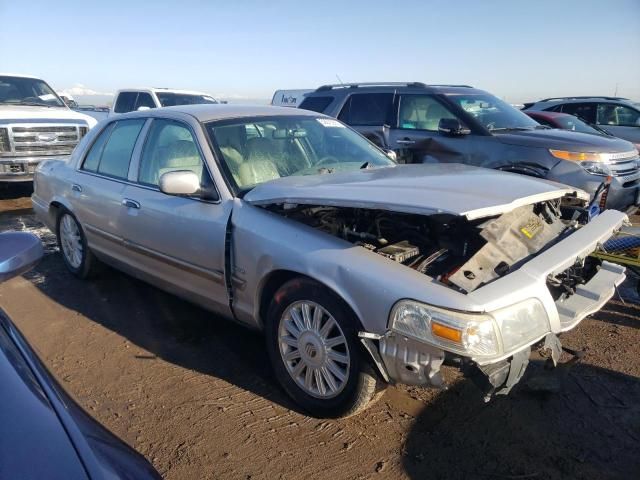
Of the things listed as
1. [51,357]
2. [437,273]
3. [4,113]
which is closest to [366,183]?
[437,273]

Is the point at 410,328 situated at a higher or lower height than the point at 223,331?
higher

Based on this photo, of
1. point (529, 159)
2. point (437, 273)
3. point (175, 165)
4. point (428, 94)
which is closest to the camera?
point (437, 273)

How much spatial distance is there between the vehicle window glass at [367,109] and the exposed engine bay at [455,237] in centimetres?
441

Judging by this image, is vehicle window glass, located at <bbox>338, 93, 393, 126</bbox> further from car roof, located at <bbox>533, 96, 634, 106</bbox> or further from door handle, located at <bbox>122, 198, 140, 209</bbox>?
car roof, located at <bbox>533, 96, 634, 106</bbox>

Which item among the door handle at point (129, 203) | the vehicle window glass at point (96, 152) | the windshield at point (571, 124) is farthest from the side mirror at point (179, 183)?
the windshield at point (571, 124)

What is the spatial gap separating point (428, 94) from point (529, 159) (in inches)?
68.9

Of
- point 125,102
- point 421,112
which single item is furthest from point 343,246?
point 125,102

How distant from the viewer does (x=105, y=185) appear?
450 cm

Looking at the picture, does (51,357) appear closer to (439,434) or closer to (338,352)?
(338,352)

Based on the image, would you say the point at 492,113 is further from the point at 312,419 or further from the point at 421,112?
the point at 312,419

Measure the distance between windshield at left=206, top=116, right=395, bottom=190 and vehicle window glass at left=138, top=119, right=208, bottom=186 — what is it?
0.81 feet

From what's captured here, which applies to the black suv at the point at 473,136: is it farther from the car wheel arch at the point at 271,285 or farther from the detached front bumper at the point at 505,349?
the car wheel arch at the point at 271,285

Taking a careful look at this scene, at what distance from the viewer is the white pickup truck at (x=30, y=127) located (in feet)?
28.5

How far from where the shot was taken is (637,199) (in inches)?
257
